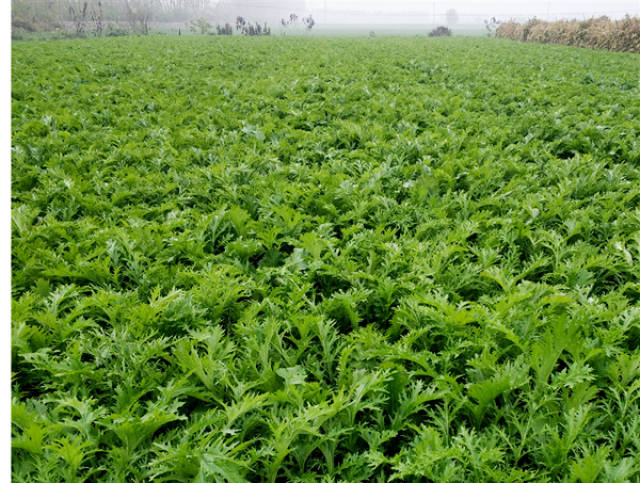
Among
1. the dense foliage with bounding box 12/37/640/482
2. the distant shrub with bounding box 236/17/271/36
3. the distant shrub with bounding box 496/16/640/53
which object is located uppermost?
the distant shrub with bounding box 236/17/271/36

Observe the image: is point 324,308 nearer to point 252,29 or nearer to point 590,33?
point 590,33

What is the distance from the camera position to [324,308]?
2688 millimetres

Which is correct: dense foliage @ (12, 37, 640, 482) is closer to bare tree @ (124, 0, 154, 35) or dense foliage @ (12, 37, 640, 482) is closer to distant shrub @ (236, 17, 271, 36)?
distant shrub @ (236, 17, 271, 36)

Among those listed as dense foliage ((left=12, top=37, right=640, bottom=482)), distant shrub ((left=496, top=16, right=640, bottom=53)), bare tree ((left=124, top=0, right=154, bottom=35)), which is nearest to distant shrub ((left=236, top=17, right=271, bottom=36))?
bare tree ((left=124, top=0, right=154, bottom=35))

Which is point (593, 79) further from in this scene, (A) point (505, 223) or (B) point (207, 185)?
(B) point (207, 185)

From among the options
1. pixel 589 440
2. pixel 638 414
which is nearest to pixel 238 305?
pixel 589 440

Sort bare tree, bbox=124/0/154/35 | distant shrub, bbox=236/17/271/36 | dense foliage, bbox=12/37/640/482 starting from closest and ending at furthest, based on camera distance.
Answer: dense foliage, bbox=12/37/640/482 < bare tree, bbox=124/0/154/35 < distant shrub, bbox=236/17/271/36

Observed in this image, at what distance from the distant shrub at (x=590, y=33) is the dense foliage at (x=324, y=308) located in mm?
24426

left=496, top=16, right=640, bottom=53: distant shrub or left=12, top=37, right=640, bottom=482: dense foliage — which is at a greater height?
left=496, top=16, right=640, bottom=53: distant shrub

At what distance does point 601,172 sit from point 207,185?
→ 13.9 feet

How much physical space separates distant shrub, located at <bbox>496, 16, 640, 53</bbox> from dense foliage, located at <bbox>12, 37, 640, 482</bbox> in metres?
24.4

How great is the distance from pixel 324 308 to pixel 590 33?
34537 mm

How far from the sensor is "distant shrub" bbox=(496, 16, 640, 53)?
24.7 meters

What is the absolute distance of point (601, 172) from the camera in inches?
192
